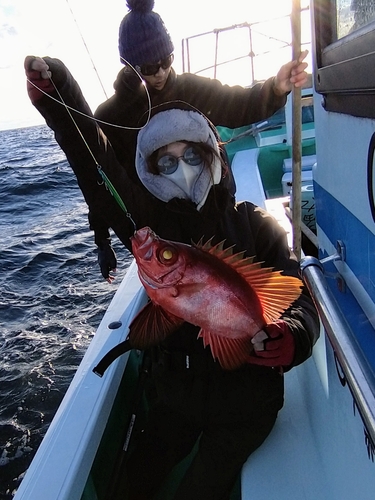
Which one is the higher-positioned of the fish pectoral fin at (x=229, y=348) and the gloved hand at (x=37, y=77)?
the gloved hand at (x=37, y=77)

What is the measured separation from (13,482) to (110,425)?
7.01ft

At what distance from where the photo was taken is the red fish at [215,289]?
1308mm

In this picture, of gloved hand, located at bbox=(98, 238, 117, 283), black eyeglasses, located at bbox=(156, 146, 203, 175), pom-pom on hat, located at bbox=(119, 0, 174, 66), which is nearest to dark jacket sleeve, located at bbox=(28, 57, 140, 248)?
black eyeglasses, located at bbox=(156, 146, 203, 175)

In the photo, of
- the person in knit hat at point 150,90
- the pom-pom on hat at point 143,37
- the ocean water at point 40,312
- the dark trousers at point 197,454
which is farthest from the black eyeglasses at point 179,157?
the ocean water at point 40,312

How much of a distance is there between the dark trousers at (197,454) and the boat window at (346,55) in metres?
1.42

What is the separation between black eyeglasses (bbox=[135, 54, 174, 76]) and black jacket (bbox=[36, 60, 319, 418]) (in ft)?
4.19

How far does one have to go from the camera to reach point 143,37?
282 cm

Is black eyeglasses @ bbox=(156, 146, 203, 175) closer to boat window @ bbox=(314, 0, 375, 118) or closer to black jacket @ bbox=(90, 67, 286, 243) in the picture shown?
boat window @ bbox=(314, 0, 375, 118)

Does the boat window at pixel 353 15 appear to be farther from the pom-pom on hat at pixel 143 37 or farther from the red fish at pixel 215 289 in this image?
the pom-pom on hat at pixel 143 37

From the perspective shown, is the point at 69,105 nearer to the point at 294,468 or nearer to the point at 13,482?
the point at 294,468

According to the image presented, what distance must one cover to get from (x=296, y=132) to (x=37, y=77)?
4.00 feet

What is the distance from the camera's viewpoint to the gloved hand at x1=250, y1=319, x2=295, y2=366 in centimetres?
146

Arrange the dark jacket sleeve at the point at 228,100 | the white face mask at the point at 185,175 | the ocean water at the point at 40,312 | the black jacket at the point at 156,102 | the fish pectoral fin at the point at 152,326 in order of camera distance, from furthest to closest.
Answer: the ocean water at the point at 40,312, the black jacket at the point at 156,102, the dark jacket sleeve at the point at 228,100, the white face mask at the point at 185,175, the fish pectoral fin at the point at 152,326

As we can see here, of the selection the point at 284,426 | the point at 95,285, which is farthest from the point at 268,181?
the point at 284,426
